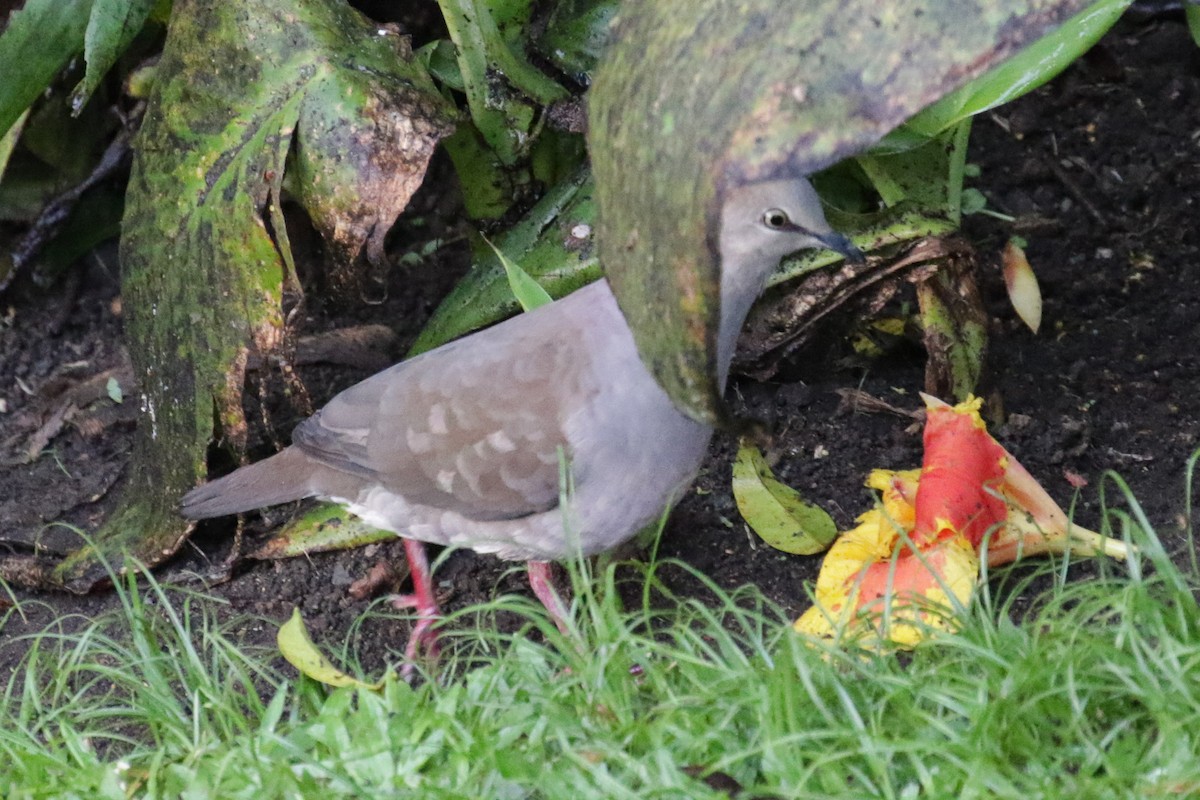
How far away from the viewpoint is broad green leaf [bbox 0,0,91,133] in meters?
3.08

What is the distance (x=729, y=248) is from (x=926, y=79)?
0.68 meters

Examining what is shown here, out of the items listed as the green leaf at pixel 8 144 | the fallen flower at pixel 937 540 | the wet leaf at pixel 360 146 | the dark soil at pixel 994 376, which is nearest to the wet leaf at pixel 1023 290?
the dark soil at pixel 994 376

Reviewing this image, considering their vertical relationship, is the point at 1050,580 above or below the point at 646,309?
below

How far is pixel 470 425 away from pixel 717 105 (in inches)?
42.5

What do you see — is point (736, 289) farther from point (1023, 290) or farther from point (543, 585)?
point (1023, 290)

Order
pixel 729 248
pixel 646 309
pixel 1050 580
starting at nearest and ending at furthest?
1. pixel 646 309
2. pixel 729 248
3. pixel 1050 580

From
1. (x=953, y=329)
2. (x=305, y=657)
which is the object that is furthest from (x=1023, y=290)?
(x=305, y=657)

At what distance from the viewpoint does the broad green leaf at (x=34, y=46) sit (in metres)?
3.08

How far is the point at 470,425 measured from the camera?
2680 mm

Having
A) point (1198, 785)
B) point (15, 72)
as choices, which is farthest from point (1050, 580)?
point (15, 72)

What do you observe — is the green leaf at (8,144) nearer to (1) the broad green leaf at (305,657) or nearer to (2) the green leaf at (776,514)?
(1) the broad green leaf at (305,657)

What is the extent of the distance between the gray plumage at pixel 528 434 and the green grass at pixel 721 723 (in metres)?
0.30

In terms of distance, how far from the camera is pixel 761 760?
201 centimetres

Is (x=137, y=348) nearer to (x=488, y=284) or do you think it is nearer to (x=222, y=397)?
(x=222, y=397)
